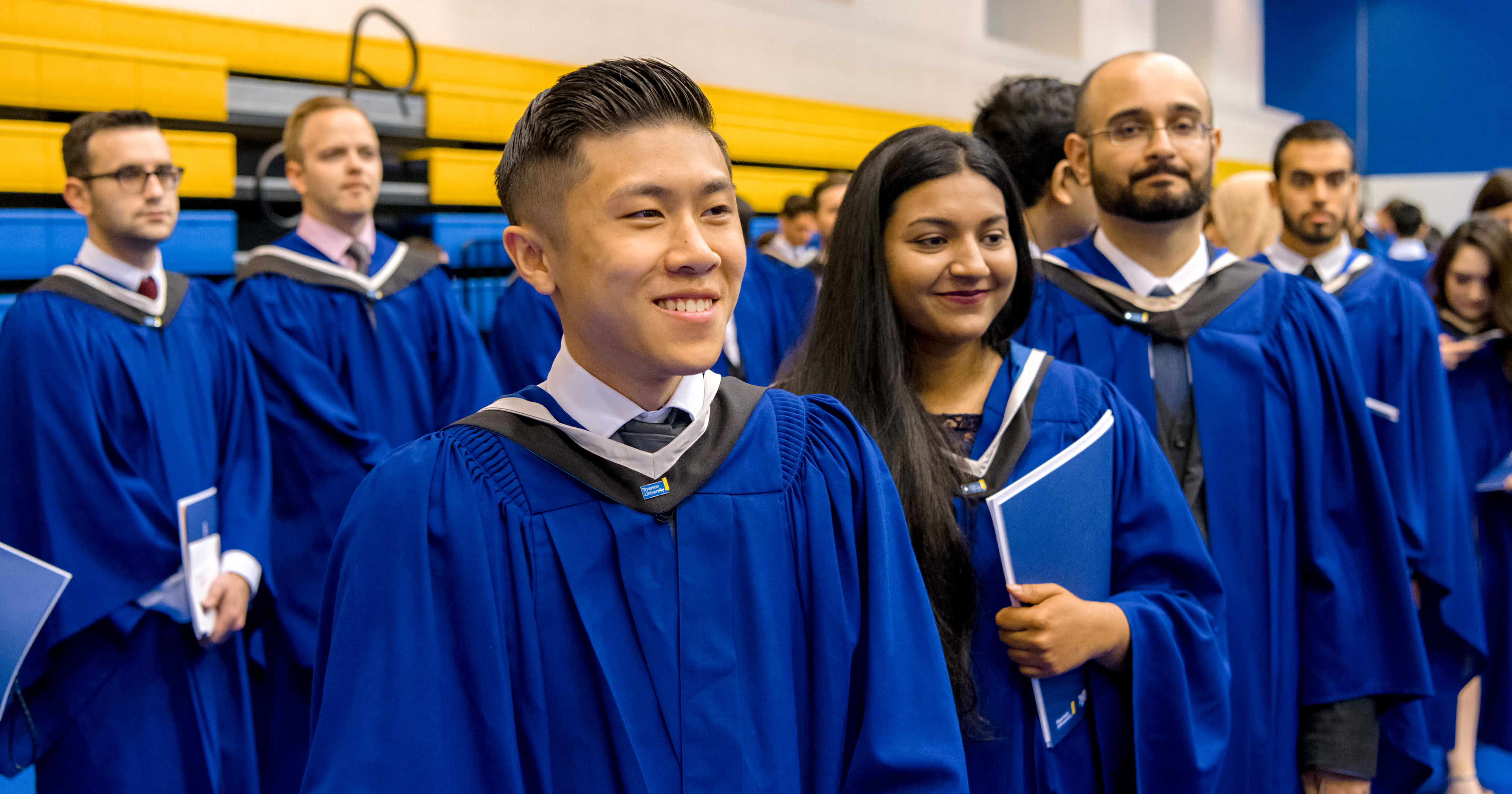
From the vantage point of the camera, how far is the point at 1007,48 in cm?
1173

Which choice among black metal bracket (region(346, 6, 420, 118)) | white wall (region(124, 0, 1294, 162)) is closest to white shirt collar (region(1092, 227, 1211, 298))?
black metal bracket (region(346, 6, 420, 118))

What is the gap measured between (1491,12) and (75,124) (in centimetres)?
1841

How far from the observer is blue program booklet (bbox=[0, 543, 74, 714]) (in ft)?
8.17

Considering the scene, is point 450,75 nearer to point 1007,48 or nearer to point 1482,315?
point 1482,315

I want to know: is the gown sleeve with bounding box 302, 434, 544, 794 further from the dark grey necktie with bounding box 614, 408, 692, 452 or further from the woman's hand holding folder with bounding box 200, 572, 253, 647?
the woman's hand holding folder with bounding box 200, 572, 253, 647

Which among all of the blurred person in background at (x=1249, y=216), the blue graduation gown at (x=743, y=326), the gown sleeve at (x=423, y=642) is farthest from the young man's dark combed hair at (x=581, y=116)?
the blurred person in background at (x=1249, y=216)

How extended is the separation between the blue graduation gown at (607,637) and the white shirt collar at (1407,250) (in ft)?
26.6

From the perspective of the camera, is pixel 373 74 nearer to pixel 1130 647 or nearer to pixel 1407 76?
pixel 1130 647

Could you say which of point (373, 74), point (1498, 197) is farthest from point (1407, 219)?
point (373, 74)

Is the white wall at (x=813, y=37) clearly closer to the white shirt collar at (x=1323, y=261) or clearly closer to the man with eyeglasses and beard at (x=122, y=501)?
the man with eyeglasses and beard at (x=122, y=501)

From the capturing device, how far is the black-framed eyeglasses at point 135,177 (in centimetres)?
308

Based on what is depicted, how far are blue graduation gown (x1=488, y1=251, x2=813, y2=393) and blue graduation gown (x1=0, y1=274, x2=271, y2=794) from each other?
1066mm

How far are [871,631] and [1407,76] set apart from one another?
1926 cm

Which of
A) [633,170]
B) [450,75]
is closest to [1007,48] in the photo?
[450,75]
